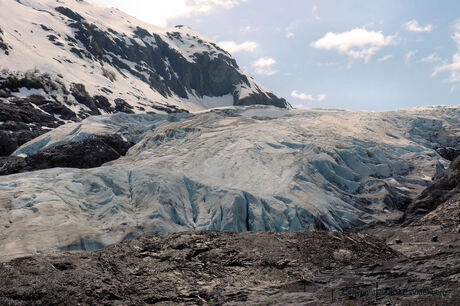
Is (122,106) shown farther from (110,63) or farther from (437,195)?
(437,195)

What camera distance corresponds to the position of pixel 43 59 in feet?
299

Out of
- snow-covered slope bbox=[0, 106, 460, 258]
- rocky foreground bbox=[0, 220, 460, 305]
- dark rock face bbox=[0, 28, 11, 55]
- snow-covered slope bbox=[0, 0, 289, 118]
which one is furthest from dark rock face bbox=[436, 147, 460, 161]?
dark rock face bbox=[0, 28, 11, 55]

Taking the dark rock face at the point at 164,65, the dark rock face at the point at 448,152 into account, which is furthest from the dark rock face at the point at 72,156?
the dark rock face at the point at 164,65

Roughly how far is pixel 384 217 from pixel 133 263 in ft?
72.9

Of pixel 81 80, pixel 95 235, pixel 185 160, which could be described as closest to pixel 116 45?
pixel 81 80

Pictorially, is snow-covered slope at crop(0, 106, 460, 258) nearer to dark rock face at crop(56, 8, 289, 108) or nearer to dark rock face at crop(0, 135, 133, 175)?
dark rock face at crop(0, 135, 133, 175)

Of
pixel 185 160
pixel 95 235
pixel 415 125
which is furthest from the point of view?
pixel 415 125

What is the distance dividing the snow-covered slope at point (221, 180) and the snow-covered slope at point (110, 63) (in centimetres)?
4826

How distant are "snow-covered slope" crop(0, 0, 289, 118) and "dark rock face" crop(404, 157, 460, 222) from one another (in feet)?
229

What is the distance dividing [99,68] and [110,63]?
1371 cm

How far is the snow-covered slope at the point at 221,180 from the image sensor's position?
62.5ft

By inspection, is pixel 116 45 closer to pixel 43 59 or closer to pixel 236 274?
pixel 43 59

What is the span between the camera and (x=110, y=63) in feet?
409

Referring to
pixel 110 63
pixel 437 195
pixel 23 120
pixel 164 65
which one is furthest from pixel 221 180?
pixel 164 65
